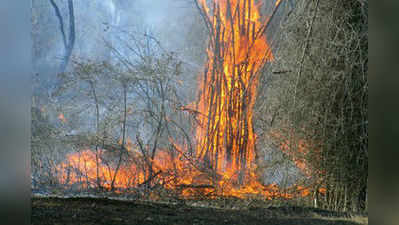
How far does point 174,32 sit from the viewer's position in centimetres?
473

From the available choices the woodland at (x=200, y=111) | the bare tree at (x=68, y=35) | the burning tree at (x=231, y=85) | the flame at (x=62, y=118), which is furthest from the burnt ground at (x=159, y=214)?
the bare tree at (x=68, y=35)

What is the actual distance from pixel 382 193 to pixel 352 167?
3.16 m

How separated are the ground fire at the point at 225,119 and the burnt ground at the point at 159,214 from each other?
0.25m

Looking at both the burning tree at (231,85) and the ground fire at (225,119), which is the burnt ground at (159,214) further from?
the burning tree at (231,85)

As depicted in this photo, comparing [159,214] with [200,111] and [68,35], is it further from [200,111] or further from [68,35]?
[68,35]

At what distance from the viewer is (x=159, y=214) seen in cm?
454

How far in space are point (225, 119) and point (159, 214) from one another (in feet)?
5.10

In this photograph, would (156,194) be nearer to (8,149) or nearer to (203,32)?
(203,32)

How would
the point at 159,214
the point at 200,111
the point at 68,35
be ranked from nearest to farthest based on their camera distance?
the point at 159,214 → the point at 200,111 → the point at 68,35

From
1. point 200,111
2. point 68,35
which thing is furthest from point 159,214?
point 68,35

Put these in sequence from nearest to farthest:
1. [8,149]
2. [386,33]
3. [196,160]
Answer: [8,149], [386,33], [196,160]

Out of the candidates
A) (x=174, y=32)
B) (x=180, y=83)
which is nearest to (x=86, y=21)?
(x=174, y=32)

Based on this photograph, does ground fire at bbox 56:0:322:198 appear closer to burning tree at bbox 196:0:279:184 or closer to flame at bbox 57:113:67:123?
burning tree at bbox 196:0:279:184

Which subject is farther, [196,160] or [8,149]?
[196,160]
